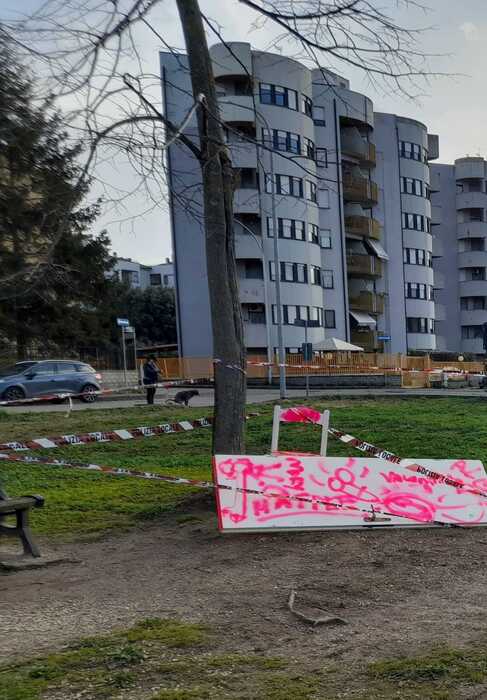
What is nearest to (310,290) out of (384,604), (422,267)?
(422,267)

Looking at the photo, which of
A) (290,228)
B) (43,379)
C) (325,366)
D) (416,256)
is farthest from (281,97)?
(43,379)


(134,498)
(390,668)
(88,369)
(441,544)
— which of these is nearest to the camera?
(390,668)

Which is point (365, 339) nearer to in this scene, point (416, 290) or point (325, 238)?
point (416, 290)

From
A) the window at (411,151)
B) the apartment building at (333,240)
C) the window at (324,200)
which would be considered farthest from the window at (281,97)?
Answer: the window at (411,151)

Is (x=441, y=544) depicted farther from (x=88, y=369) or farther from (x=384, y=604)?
(x=88, y=369)

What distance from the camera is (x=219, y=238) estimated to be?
23.7 feet

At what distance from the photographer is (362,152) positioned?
54750 millimetres

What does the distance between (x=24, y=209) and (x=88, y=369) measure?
22.4 metres

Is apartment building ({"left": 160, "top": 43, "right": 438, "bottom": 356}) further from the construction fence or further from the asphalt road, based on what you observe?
the asphalt road

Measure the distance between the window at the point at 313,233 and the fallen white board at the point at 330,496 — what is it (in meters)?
42.2

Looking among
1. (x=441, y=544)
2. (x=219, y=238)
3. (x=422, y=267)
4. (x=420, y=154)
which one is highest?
(x=420, y=154)

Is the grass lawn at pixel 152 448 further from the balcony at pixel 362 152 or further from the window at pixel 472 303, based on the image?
the window at pixel 472 303

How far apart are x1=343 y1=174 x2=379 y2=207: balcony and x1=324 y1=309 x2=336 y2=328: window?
8.45 m

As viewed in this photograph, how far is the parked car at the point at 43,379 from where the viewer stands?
2550 cm
